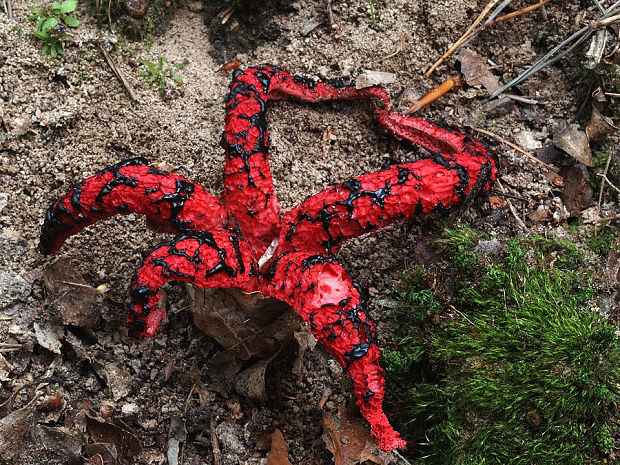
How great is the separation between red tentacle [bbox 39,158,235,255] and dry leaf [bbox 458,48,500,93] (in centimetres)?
239

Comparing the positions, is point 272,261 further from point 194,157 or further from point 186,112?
point 186,112

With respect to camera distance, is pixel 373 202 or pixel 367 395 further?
pixel 373 202

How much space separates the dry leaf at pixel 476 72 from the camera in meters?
5.05

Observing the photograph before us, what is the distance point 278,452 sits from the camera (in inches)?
158

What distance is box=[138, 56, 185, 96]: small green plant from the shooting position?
5.00 m

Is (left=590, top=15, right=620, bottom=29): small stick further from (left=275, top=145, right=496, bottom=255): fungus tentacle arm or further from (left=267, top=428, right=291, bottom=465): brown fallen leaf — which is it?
(left=267, top=428, right=291, bottom=465): brown fallen leaf

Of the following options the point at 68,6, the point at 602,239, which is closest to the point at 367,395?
the point at 602,239

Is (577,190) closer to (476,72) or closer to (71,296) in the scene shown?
Answer: (476,72)

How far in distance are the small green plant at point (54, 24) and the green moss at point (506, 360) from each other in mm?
3266

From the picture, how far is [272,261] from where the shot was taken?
382 cm

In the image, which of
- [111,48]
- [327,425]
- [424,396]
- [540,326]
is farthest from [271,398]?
[111,48]

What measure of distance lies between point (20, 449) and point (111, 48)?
3.04m

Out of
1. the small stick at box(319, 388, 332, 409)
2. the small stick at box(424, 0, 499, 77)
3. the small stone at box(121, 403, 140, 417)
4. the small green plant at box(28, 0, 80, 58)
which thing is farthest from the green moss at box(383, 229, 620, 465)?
the small green plant at box(28, 0, 80, 58)

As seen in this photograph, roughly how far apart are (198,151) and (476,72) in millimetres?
2295
